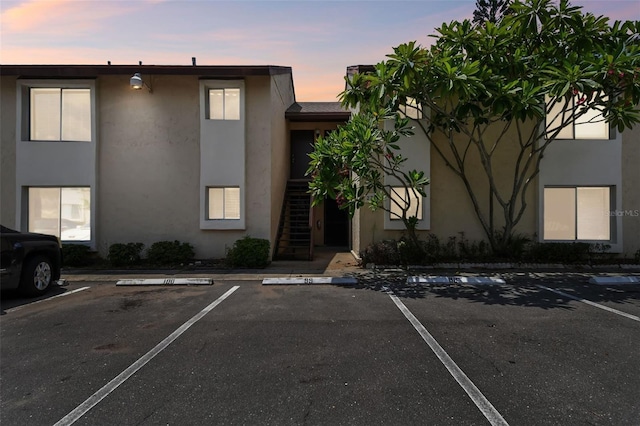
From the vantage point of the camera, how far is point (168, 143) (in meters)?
10.7

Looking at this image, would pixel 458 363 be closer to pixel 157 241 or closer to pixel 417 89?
pixel 417 89

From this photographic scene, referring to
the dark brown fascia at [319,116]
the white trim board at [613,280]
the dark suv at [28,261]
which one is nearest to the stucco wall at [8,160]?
the dark suv at [28,261]

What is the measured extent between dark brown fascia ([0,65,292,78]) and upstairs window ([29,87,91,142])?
61 cm

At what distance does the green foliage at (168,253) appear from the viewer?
1011cm

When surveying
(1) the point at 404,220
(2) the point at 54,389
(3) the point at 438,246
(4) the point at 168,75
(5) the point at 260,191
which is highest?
(4) the point at 168,75

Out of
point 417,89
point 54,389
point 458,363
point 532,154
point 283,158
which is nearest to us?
point 54,389

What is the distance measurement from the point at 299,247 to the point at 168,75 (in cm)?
664

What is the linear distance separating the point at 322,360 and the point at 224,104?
9.06 m

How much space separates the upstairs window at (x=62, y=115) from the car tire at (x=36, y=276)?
16.6ft

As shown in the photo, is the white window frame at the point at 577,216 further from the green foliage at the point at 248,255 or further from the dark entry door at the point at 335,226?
the green foliage at the point at 248,255

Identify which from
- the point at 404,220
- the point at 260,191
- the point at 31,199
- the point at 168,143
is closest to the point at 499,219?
the point at 404,220

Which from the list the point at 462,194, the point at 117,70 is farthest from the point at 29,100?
the point at 462,194

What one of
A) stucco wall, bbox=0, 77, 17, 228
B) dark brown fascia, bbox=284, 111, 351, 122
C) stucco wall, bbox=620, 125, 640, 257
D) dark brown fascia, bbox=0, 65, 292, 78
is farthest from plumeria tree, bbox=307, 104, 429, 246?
stucco wall, bbox=0, 77, 17, 228

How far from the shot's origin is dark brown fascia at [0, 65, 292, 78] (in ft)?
33.1
